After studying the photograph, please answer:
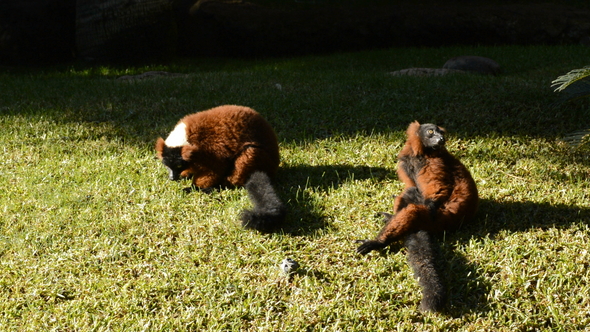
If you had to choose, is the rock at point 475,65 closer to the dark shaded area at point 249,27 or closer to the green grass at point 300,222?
the green grass at point 300,222

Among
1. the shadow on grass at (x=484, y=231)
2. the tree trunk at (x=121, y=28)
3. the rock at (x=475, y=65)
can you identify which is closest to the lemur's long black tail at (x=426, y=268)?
the shadow on grass at (x=484, y=231)

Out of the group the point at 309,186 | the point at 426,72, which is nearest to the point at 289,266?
the point at 309,186

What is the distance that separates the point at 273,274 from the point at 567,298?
1714 mm

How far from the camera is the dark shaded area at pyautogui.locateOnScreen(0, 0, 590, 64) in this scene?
10352 mm

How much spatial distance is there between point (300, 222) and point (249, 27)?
27.2 feet

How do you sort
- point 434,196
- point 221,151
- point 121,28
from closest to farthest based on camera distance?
point 434,196, point 221,151, point 121,28

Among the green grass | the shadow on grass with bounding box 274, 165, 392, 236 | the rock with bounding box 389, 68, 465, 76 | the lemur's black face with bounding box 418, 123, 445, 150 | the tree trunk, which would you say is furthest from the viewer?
the tree trunk

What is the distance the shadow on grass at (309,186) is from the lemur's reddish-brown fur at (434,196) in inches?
24.6

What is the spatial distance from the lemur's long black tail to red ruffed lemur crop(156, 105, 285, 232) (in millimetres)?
1273

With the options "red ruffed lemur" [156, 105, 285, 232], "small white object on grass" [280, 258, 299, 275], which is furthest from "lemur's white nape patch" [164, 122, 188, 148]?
"small white object on grass" [280, 258, 299, 275]

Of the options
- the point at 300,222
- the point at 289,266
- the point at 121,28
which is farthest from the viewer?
the point at 121,28

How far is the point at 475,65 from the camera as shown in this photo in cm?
880

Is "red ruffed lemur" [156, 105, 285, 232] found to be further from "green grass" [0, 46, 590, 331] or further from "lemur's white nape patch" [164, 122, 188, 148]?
"green grass" [0, 46, 590, 331]

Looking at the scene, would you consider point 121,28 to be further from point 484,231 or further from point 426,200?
point 484,231
